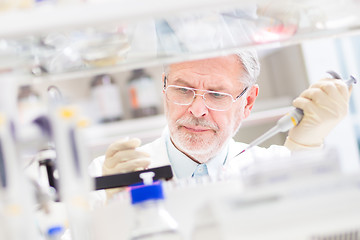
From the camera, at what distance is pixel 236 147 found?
155 cm

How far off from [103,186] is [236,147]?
1.99 ft

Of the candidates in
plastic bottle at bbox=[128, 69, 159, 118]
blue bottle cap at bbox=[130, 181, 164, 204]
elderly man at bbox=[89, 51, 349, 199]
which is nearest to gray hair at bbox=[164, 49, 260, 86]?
elderly man at bbox=[89, 51, 349, 199]

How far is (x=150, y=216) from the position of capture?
0.73 meters

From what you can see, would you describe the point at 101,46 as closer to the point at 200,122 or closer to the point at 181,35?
the point at 181,35

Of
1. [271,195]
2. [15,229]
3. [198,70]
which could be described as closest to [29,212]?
[15,229]

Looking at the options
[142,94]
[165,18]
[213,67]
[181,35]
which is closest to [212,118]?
[213,67]

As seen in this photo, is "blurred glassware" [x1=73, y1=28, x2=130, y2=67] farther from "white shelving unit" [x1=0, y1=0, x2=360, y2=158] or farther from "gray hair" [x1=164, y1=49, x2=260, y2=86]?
"gray hair" [x1=164, y1=49, x2=260, y2=86]

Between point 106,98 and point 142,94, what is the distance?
217 mm

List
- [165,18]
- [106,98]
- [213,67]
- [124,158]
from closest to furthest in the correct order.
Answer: [165,18] → [124,158] → [213,67] → [106,98]

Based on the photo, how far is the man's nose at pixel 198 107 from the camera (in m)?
1.52

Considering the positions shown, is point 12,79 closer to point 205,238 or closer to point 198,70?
point 205,238

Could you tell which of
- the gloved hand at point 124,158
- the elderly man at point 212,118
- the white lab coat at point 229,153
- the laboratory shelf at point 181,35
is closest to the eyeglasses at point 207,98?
the elderly man at point 212,118

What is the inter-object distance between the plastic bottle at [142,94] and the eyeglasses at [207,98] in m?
1.19

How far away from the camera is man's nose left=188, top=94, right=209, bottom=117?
152 centimetres
